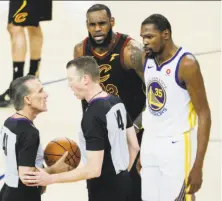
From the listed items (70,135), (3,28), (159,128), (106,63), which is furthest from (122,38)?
(3,28)

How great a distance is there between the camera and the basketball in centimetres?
521

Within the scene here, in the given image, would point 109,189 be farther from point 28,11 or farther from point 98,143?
point 28,11

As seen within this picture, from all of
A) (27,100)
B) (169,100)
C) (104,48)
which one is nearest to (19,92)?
(27,100)

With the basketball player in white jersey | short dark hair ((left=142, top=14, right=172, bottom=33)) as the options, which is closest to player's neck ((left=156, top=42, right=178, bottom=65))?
the basketball player in white jersey

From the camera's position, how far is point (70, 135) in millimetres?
8312

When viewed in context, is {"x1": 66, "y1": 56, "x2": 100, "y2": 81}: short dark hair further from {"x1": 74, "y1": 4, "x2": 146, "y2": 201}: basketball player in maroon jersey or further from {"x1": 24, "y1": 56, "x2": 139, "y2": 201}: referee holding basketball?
{"x1": 74, "y1": 4, "x2": 146, "y2": 201}: basketball player in maroon jersey

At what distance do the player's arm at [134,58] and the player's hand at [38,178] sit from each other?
1.46 meters

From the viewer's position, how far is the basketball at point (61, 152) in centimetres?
521

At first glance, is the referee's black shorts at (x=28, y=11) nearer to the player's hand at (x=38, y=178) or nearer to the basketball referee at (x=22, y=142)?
the basketball referee at (x=22, y=142)

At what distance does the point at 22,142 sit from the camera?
184 inches

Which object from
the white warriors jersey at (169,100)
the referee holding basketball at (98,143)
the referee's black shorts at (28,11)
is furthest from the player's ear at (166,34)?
the referee's black shorts at (28,11)

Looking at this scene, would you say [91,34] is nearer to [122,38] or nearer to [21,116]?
[122,38]

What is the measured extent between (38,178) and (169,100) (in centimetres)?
107

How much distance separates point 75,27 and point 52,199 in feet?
22.6
